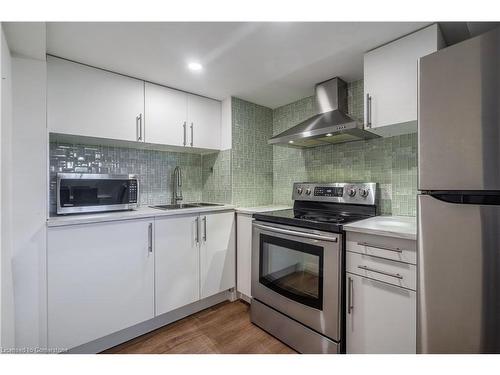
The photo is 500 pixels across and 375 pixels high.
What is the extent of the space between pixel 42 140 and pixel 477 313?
88.1 inches

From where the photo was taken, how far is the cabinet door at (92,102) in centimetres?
159

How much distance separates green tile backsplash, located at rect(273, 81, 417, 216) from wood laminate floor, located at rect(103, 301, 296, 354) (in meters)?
1.26

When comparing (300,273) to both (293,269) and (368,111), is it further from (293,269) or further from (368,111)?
(368,111)

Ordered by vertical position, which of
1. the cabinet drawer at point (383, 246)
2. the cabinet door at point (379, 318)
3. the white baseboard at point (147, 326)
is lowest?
the white baseboard at point (147, 326)

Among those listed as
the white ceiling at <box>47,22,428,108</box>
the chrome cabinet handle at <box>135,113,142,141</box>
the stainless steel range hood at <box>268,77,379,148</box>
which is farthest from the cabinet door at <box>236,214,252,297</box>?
the white ceiling at <box>47,22,428,108</box>

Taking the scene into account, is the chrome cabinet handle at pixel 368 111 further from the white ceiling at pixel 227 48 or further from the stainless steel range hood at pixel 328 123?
the white ceiling at pixel 227 48

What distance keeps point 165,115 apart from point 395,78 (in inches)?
68.6

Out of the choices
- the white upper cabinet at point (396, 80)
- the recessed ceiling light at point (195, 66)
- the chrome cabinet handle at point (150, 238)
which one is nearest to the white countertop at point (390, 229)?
the white upper cabinet at point (396, 80)

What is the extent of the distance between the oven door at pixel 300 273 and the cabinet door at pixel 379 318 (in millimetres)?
86

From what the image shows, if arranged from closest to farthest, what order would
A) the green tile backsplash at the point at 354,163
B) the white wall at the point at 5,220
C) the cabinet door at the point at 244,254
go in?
the white wall at the point at 5,220
the green tile backsplash at the point at 354,163
the cabinet door at the point at 244,254

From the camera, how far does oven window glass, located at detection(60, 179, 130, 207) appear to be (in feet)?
5.31

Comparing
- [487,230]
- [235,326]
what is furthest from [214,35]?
[235,326]

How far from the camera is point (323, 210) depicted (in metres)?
2.07
